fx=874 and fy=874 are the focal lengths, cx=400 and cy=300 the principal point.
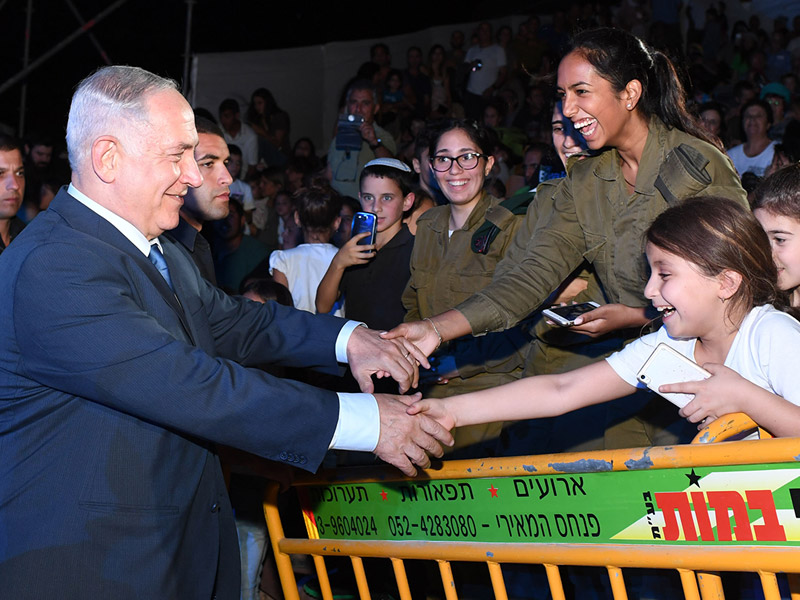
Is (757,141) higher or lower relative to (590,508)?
higher

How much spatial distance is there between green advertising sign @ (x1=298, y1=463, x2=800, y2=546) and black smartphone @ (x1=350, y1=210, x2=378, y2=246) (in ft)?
7.73

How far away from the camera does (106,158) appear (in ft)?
8.75

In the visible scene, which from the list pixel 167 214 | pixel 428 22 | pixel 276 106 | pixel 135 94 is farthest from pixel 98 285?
pixel 428 22

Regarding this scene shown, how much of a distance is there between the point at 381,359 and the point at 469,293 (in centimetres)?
130

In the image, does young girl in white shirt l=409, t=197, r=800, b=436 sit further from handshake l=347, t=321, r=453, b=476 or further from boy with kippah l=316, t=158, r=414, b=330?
boy with kippah l=316, t=158, r=414, b=330

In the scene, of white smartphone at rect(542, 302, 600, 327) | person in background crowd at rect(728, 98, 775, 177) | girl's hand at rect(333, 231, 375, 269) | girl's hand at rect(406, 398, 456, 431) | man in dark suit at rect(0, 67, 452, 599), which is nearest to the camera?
man in dark suit at rect(0, 67, 452, 599)

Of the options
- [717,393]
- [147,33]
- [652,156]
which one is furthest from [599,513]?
[147,33]

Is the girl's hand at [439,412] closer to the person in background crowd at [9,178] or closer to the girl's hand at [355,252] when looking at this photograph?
the girl's hand at [355,252]

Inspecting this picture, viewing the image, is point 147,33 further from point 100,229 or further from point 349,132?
point 100,229

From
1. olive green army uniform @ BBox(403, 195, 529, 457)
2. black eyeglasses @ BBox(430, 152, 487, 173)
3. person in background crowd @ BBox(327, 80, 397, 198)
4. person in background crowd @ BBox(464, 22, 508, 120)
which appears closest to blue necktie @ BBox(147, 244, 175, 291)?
olive green army uniform @ BBox(403, 195, 529, 457)

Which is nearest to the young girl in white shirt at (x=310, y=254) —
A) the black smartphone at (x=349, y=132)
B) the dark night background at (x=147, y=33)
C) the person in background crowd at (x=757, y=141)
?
the black smartphone at (x=349, y=132)

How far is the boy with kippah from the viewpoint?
5.29 metres

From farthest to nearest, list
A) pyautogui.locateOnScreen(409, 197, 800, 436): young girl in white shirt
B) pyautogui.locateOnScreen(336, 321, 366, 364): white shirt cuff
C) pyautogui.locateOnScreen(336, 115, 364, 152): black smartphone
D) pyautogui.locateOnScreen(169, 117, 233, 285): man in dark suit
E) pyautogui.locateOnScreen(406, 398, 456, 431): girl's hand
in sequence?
1. pyautogui.locateOnScreen(336, 115, 364, 152): black smartphone
2. pyautogui.locateOnScreen(169, 117, 233, 285): man in dark suit
3. pyautogui.locateOnScreen(336, 321, 366, 364): white shirt cuff
4. pyautogui.locateOnScreen(406, 398, 456, 431): girl's hand
5. pyautogui.locateOnScreen(409, 197, 800, 436): young girl in white shirt

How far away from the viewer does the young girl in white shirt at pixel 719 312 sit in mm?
2463
